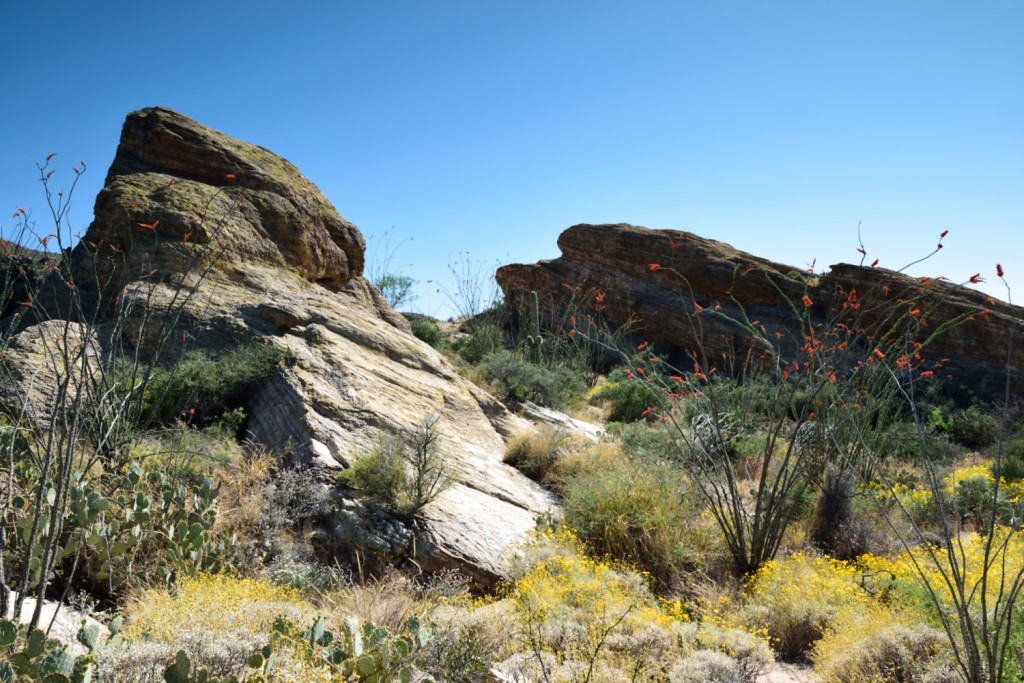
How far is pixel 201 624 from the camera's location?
2.73 metres

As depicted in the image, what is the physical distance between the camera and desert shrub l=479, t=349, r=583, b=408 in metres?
9.04

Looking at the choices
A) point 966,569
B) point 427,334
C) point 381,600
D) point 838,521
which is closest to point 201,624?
point 381,600

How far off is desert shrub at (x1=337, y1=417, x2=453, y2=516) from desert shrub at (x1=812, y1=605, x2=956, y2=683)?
285 cm

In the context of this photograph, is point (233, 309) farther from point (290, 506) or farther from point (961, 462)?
point (961, 462)

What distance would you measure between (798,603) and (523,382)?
18.8ft

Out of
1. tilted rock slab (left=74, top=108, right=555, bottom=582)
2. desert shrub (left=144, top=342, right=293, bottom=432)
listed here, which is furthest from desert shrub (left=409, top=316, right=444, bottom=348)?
desert shrub (left=144, top=342, right=293, bottom=432)

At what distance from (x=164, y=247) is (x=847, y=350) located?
7.11 meters

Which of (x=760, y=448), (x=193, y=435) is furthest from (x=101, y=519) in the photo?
→ (x=760, y=448)

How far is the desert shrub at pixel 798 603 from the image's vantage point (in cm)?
374

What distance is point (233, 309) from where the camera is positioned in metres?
6.51

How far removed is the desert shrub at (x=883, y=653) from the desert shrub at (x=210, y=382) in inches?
202

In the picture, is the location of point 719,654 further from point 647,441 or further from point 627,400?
point 627,400

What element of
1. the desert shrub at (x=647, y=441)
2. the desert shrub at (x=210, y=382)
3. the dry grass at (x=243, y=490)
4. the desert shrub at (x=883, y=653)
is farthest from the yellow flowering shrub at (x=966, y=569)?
the desert shrub at (x=210, y=382)

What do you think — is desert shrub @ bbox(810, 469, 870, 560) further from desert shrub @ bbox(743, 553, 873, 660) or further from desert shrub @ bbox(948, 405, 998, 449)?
desert shrub @ bbox(948, 405, 998, 449)
